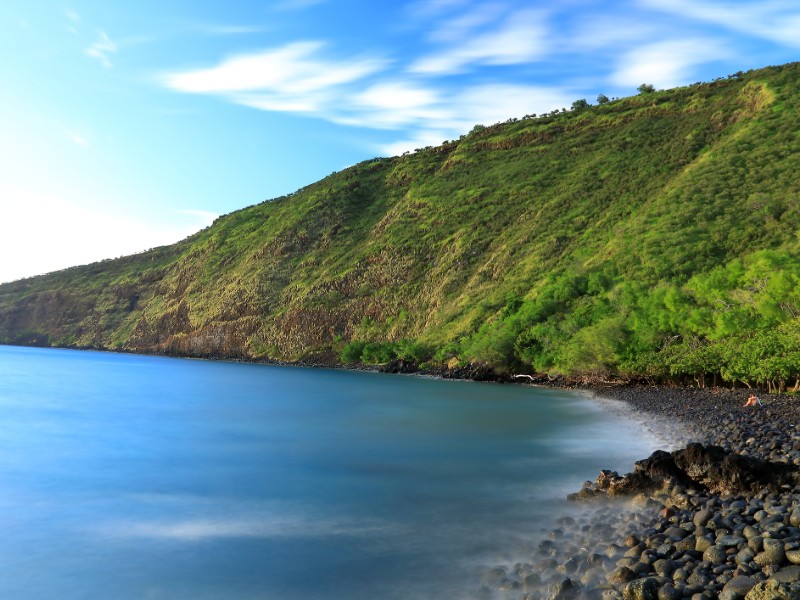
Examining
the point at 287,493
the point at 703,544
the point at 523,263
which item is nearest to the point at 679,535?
the point at 703,544

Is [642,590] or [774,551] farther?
[774,551]

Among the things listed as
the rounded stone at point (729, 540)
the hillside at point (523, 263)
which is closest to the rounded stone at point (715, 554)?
the rounded stone at point (729, 540)

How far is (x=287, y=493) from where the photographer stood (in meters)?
17.8

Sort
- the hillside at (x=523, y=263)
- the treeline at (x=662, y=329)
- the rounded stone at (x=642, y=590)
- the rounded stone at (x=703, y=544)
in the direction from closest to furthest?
the rounded stone at (x=642, y=590)
the rounded stone at (x=703, y=544)
the treeline at (x=662, y=329)
the hillside at (x=523, y=263)

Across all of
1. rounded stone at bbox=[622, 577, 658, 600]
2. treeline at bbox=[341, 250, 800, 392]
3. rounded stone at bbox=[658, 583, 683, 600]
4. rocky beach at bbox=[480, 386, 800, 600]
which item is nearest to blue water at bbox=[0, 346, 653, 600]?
rocky beach at bbox=[480, 386, 800, 600]

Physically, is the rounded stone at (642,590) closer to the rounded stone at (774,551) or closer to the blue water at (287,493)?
the rounded stone at (774,551)

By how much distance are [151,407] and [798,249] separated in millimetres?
45700

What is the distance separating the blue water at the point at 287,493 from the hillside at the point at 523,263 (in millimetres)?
12991

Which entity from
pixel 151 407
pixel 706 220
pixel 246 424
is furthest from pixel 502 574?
pixel 706 220

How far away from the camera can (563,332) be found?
5394cm

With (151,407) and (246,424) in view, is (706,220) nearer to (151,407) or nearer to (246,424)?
(246,424)

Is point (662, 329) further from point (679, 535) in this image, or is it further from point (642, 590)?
point (642, 590)

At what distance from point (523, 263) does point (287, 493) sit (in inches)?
2340

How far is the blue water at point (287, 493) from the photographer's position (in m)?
11.1
